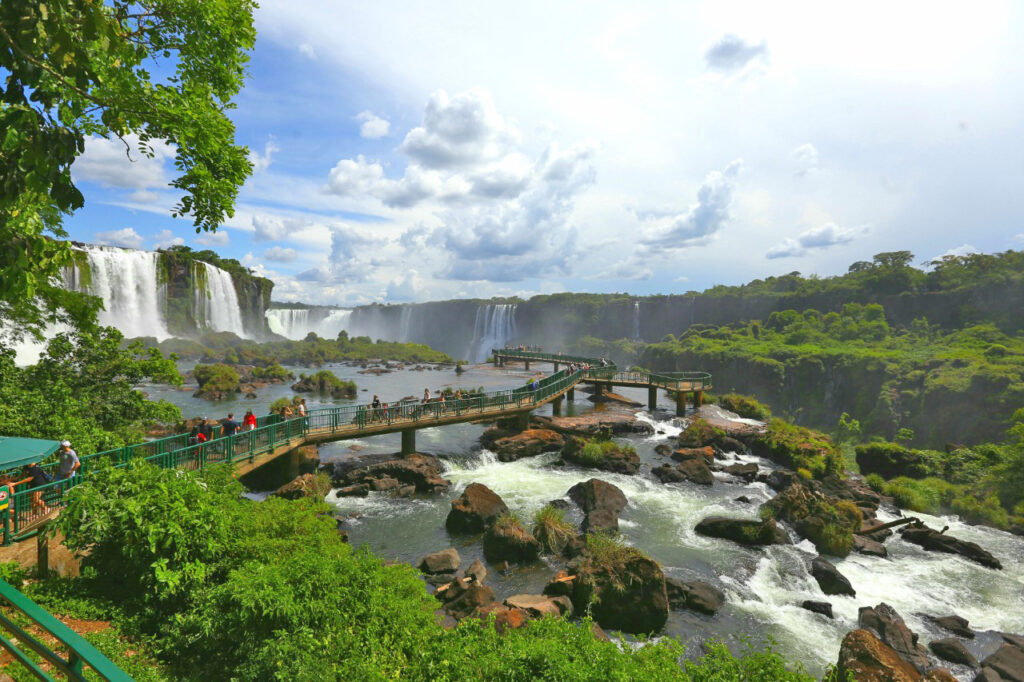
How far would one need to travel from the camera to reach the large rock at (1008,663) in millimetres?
10055

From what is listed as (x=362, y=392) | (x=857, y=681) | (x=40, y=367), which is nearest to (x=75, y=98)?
(x=40, y=367)

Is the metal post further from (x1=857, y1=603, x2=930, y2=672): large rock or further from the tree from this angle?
(x1=857, y1=603, x2=930, y2=672): large rock

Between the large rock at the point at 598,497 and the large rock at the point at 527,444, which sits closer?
the large rock at the point at 598,497

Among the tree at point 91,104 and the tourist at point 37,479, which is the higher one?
the tree at point 91,104

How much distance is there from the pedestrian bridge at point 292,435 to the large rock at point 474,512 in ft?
21.1

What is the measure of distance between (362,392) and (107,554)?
39.7m

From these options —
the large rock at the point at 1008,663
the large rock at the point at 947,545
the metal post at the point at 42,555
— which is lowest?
the large rock at the point at 947,545

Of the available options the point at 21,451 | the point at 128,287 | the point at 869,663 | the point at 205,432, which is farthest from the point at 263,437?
the point at 128,287

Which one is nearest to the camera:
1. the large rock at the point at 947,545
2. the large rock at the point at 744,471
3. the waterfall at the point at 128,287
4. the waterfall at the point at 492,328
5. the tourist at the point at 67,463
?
the tourist at the point at 67,463

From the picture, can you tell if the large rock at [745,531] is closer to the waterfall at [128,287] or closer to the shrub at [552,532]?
the shrub at [552,532]

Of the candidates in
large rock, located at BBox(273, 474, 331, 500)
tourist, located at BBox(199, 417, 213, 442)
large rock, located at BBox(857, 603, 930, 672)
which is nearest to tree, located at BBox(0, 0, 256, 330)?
tourist, located at BBox(199, 417, 213, 442)

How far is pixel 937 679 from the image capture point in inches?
344

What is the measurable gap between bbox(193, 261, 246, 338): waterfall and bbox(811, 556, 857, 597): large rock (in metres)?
76.6

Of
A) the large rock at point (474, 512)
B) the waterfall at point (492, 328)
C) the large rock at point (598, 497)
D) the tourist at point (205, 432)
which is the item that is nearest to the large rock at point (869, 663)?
the large rock at point (598, 497)
